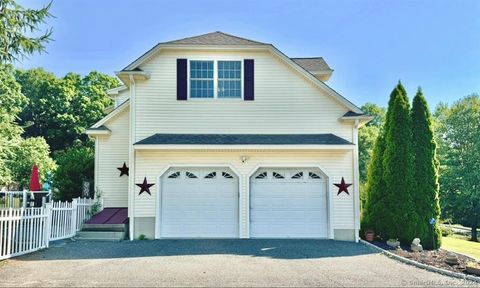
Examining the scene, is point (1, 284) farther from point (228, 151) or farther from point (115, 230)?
point (228, 151)

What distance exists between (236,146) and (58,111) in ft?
100

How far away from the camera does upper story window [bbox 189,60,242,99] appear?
44.3 feet

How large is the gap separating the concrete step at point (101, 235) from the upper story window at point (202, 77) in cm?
544

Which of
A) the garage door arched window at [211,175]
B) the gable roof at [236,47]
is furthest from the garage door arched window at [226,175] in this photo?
the gable roof at [236,47]

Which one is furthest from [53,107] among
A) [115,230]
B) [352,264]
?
[352,264]

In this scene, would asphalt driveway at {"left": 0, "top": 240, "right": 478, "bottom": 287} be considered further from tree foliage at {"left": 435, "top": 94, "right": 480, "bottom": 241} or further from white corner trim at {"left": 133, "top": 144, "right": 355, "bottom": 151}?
tree foliage at {"left": 435, "top": 94, "right": 480, "bottom": 241}

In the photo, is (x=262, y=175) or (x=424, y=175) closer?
(x=424, y=175)

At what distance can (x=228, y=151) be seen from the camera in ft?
42.9

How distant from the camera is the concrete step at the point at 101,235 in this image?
40.9 feet

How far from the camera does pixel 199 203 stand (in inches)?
515

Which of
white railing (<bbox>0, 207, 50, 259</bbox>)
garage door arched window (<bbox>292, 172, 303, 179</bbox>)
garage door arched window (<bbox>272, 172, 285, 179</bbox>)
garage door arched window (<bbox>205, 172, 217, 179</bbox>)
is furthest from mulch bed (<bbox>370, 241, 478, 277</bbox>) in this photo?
white railing (<bbox>0, 207, 50, 259</bbox>)

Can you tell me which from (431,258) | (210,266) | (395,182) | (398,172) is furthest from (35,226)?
(398,172)

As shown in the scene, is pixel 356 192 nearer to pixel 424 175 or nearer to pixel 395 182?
pixel 395 182

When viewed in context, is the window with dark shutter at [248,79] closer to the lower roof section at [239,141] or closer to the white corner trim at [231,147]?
the lower roof section at [239,141]
